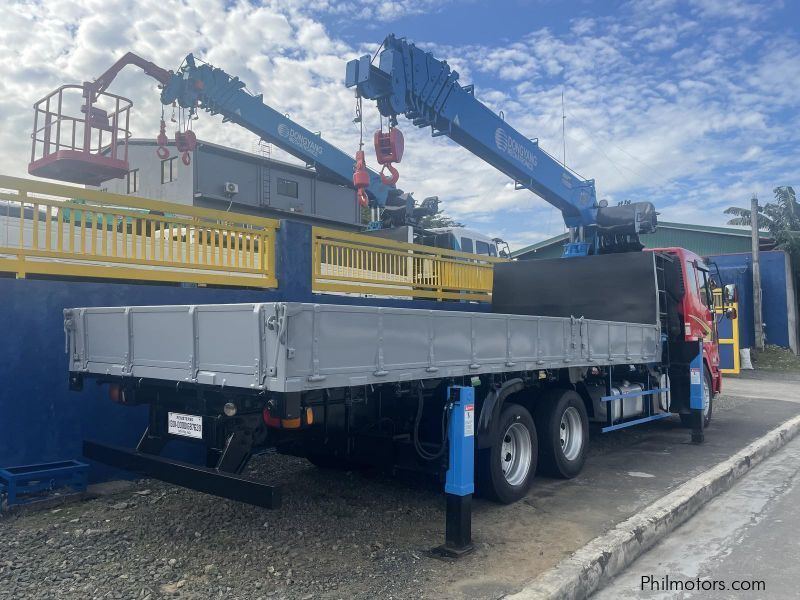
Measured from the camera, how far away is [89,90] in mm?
12547

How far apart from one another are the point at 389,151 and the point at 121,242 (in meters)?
3.66

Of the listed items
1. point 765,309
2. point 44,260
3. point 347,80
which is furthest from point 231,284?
point 765,309

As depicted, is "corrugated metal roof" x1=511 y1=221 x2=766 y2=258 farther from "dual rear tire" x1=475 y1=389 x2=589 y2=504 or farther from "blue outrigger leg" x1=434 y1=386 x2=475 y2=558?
"blue outrigger leg" x1=434 y1=386 x2=475 y2=558

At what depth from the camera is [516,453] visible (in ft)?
19.6

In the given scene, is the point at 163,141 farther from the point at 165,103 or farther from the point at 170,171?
the point at 170,171

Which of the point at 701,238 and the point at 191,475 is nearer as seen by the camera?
the point at 191,475

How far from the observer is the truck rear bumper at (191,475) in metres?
3.83

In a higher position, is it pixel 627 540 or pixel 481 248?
pixel 481 248

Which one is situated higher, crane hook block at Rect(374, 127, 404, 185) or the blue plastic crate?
crane hook block at Rect(374, 127, 404, 185)

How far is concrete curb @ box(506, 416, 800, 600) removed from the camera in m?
3.84

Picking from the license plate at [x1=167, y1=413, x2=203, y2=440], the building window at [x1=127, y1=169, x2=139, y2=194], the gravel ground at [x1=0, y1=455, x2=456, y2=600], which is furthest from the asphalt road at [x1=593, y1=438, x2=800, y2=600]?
the building window at [x1=127, y1=169, x2=139, y2=194]

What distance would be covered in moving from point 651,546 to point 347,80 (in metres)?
6.44

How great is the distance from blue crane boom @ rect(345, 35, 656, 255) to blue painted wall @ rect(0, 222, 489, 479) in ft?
13.4

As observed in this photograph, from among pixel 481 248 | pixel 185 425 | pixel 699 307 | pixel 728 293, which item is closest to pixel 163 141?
pixel 481 248
